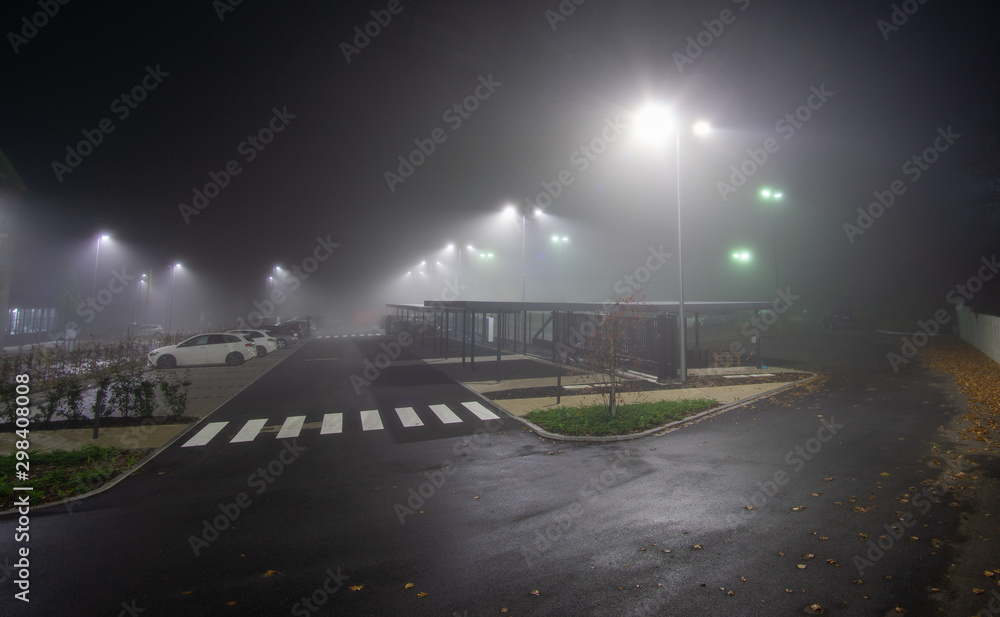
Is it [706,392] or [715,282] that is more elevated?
[715,282]

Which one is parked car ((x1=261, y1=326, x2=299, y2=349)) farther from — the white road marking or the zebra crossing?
the white road marking

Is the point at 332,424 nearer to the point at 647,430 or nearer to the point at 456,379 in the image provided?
the point at 456,379

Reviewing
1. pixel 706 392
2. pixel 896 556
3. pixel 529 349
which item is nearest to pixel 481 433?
pixel 896 556

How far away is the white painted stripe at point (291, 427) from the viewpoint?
1033 centimetres

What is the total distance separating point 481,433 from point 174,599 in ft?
21.8

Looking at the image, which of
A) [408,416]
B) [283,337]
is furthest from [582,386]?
[283,337]

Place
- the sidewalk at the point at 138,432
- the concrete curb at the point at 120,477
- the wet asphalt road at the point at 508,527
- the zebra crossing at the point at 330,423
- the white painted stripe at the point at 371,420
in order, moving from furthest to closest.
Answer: the white painted stripe at the point at 371,420 < the zebra crossing at the point at 330,423 < the sidewalk at the point at 138,432 < the concrete curb at the point at 120,477 < the wet asphalt road at the point at 508,527

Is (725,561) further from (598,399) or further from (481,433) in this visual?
(598,399)

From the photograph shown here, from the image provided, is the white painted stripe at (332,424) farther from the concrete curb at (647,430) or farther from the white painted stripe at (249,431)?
the concrete curb at (647,430)

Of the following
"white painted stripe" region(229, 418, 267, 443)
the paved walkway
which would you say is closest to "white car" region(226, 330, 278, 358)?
the paved walkway

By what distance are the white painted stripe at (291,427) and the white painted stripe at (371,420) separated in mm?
1510

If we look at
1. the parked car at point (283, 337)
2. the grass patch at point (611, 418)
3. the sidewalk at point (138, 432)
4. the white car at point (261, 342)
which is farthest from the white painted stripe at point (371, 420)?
the parked car at point (283, 337)

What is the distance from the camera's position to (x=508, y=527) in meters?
5.66

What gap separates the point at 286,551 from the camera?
16.9 feet
